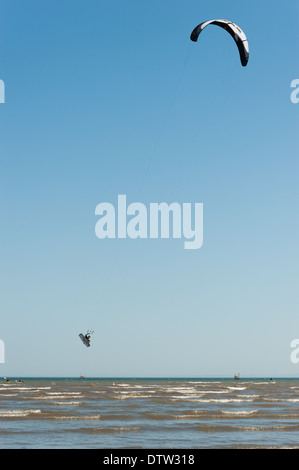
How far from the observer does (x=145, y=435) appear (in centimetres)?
1692

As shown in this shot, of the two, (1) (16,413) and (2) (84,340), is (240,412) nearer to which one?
(2) (84,340)

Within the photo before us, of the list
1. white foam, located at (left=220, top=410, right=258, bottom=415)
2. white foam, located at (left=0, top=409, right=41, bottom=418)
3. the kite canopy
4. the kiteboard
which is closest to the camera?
the kite canopy

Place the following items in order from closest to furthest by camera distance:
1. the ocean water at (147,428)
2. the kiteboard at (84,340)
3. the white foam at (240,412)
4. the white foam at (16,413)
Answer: the ocean water at (147,428) → the kiteboard at (84,340) → the white foam at (16,413) → the white foam at (240,412)

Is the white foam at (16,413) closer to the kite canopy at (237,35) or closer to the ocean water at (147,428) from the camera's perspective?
the ocean water at (147,428)

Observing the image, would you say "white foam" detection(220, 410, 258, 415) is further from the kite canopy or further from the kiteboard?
the kite canopy

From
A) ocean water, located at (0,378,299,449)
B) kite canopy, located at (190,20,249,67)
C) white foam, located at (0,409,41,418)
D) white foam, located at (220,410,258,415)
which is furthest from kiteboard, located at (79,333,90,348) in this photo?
kite canopy, located at (190,20,249,67)

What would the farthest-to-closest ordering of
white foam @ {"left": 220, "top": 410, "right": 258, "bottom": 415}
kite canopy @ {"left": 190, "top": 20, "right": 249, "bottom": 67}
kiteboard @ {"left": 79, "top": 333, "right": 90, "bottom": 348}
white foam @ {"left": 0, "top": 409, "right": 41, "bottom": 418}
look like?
1. white foam @ {"left": 220, "top": 410, "right": 258, "bottom": 415}
2. white foam @ {"left": 0, "top": 409, "right": 41, "bottom": 418}
3. kiteboard @ {"left": 79, "top": 333, "right": 90, "bottom": 348}
4. kite canopy @ {"left": 190, "top": 20, "right": 249, "bottom": 67}

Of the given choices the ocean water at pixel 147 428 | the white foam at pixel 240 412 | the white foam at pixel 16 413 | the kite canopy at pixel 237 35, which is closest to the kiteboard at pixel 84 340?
the ocean water at pixel 147 428

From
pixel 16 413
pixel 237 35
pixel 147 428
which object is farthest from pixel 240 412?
pixel 237 35

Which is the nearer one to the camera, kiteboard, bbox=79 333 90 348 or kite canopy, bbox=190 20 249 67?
kite canopy, bbox=190 20 249 67
